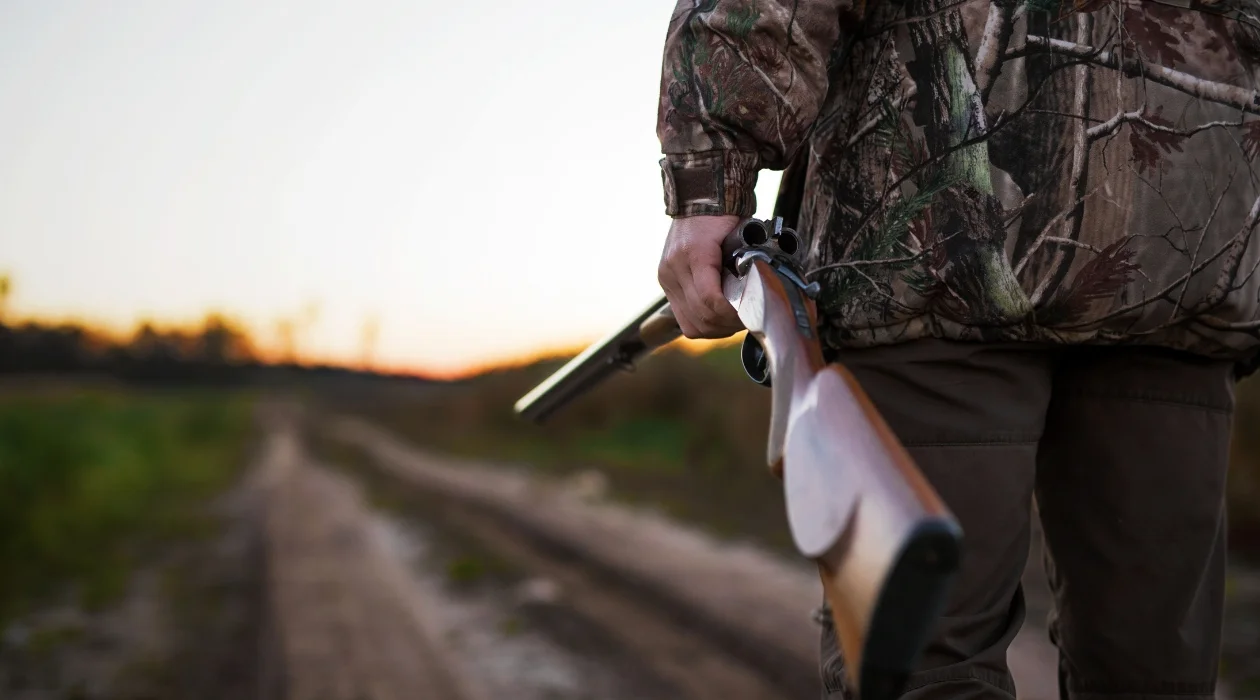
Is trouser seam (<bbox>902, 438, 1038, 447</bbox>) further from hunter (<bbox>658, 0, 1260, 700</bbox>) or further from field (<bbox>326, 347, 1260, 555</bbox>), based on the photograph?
field (<bbox>326, 347, 1260, 555</bbox>)

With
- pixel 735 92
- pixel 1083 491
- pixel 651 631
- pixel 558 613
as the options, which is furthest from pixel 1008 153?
pixel 558 613

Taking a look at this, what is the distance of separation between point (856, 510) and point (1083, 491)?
798 millimetres

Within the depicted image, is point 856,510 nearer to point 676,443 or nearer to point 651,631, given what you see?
point 651,631

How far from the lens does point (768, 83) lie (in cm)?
142

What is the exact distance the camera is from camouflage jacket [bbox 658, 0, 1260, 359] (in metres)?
1.34

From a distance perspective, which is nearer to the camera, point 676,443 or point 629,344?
point 629,344

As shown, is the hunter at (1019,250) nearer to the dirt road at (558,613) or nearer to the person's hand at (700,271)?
the person's hand at (700,271)

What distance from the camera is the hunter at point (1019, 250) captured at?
4.41ft

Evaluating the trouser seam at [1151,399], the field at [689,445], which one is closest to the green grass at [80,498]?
the field at [689,445]

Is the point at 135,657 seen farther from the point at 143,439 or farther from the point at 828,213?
the point at 143,439

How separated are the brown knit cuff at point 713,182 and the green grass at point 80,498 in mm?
5183

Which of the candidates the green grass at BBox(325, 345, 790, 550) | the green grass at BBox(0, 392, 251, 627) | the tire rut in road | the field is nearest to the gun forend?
the tire rut in road

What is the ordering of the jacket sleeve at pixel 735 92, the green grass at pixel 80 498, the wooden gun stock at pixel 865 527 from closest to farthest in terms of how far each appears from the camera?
the wooden gun stock at pixel 865 527 < the jacket sleeve at pixel 735 92 < the green grass at pixel 80 498

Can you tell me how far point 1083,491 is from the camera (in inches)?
60.8
